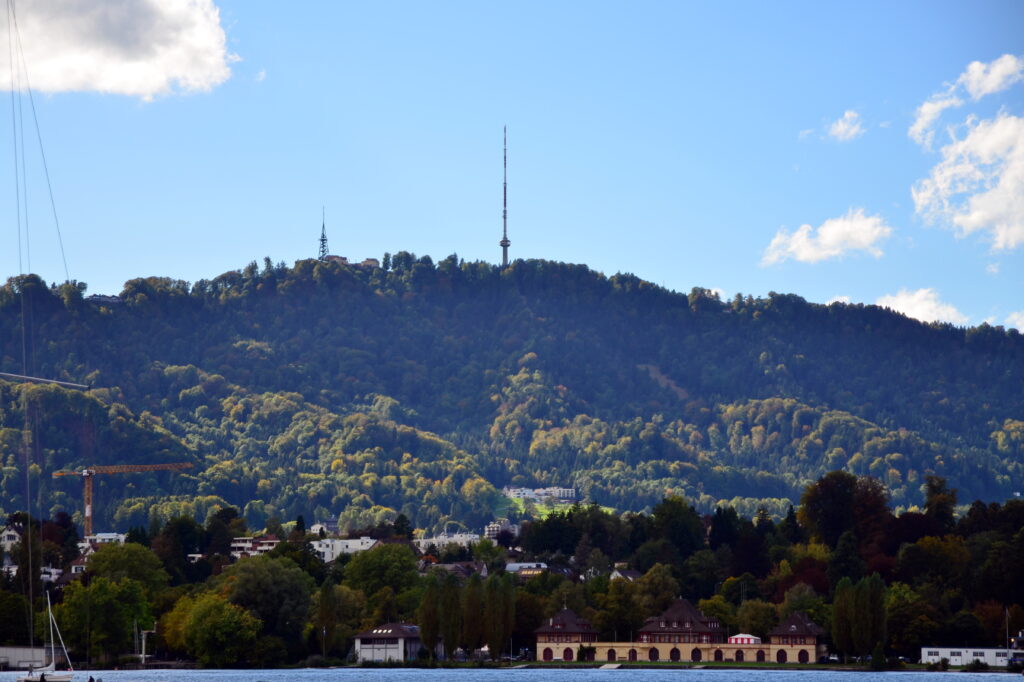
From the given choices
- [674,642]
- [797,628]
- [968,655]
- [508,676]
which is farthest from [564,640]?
[968,655]

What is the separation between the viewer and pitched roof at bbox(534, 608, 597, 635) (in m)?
164

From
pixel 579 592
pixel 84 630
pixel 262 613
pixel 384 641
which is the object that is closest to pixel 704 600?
pixel 579 592

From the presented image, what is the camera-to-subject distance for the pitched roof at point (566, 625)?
537ft

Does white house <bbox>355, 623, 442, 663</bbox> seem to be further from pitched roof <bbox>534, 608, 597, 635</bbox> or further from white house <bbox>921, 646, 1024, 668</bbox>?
white house <bbox>921, 646, 1024, 668</bbox>

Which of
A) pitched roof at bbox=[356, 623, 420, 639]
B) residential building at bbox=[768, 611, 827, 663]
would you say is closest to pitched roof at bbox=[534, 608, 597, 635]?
pitched roof at bbox=[356, 623, 420, 639]

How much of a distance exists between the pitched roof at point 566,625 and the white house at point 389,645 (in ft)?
34.0

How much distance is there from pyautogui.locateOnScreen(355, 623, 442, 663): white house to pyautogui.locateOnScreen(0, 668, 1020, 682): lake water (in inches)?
246

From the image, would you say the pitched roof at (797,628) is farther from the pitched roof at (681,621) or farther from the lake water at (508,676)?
the lake water at (508,676)

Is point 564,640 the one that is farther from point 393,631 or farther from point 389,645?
point 389,645

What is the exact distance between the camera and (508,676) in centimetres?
13412

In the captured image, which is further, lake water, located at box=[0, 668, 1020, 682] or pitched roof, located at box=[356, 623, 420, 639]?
pitched roof, located at box=[356, 623, 420, 639]

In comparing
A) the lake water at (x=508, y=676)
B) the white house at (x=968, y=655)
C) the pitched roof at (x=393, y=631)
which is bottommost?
the lake water at (x=508, y=676)

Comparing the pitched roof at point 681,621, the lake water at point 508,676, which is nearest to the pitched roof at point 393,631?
the lake water at point 508,676

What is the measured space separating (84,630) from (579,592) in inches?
1917
